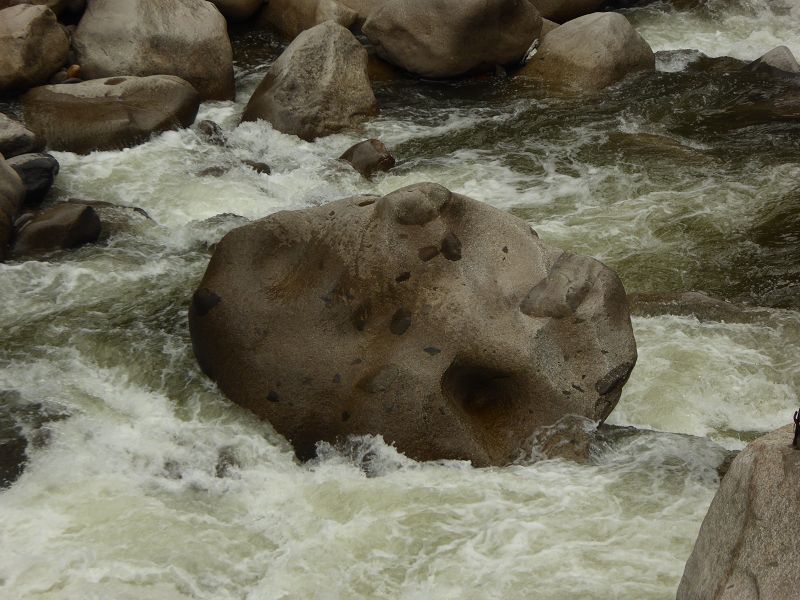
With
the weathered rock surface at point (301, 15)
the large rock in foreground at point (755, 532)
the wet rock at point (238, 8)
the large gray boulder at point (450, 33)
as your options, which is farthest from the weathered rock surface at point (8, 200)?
the large rock in foreground at point (755, 532)

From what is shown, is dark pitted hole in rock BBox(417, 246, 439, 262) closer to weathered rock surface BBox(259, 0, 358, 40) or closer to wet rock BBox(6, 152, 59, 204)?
wet rock BBox(6, 152, 59, 204)

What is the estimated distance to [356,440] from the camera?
5.53m

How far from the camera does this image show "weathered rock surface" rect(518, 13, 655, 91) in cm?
1123

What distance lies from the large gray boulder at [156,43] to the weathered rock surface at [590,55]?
3.43m

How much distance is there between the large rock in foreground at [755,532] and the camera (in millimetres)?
3352

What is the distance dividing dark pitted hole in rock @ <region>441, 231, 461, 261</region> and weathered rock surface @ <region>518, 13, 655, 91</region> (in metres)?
5.81

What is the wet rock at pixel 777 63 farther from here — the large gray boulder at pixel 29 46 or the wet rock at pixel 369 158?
the large gray boulder at pixel 29 46

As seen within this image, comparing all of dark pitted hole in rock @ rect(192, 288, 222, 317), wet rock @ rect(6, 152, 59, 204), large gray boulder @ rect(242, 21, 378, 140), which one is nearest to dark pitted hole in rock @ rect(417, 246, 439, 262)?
dark pitted hole in rock @ rect(192, 288, 222, 317)

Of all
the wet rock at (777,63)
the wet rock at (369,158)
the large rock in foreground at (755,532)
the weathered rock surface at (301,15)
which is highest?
the large rock in foreground at (755,532)

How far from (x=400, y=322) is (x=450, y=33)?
20.2 feet

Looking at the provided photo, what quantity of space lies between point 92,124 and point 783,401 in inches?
257

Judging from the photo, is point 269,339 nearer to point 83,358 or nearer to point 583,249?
point 83,358

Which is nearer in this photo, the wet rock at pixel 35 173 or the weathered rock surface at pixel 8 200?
the weathered rock surface at pixel 8 200

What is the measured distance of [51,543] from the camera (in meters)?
4.77
